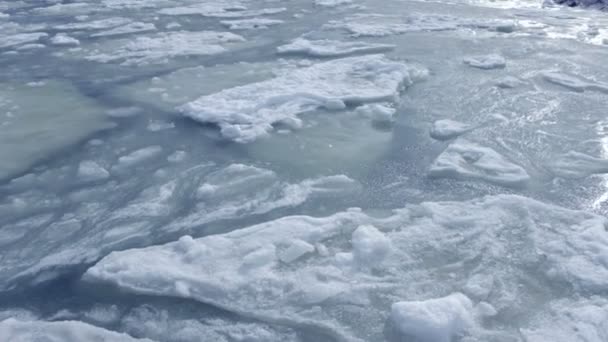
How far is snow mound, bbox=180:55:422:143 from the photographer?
4.49m

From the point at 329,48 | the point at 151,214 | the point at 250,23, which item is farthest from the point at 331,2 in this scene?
the point at 151,214

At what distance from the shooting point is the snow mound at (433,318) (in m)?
2.23

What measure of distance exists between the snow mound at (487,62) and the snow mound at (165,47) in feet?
10.2

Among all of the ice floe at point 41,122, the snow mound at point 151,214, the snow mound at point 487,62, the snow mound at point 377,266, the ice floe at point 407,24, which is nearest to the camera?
the snow mound at point 377,266

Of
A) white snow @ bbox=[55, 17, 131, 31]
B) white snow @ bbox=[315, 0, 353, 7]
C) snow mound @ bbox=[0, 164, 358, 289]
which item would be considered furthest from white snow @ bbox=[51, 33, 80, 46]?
white snow @ bbox=[315, 0, 353, 7]

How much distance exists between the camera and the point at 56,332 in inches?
89.2

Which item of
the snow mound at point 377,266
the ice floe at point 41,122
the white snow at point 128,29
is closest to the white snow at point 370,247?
the snow mound at point 377,266

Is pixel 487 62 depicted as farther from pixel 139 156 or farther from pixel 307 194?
pixel 139 156

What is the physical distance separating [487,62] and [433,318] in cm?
445

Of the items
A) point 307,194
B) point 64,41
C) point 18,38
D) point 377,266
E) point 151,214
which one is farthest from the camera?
point 18,38

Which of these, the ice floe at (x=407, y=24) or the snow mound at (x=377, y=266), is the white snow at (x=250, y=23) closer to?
the ice floe at (x=407, y=24)

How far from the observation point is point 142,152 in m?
4.02

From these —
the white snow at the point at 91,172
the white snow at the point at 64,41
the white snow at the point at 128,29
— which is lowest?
the white snow at the point at 91,172

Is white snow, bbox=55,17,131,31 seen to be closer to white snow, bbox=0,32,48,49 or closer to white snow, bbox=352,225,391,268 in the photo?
white snow, bbox=0,32,48,49
